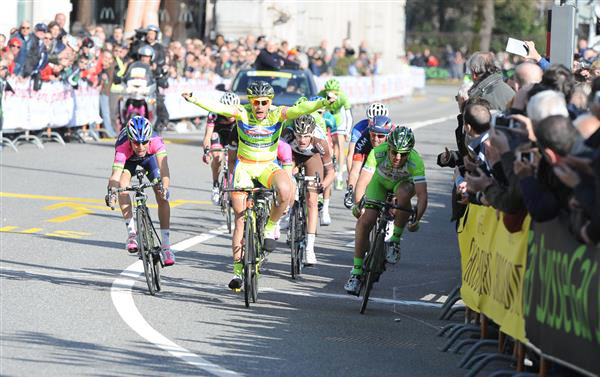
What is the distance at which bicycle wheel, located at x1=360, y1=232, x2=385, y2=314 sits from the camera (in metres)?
12.1

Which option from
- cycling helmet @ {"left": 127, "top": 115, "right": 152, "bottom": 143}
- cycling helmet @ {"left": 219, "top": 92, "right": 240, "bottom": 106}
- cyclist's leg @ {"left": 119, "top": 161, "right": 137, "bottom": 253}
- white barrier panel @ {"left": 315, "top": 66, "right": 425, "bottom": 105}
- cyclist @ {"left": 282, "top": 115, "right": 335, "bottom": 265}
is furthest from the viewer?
white barrier panel @ {"left": 315, "top": 66, "right": 425, "bottom": 105}

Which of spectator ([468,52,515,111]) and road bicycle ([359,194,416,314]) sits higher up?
spectator ([468,52,515,111])

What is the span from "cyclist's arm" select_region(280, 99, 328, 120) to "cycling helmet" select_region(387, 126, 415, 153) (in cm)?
74

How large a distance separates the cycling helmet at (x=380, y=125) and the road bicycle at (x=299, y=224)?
3.64 feet

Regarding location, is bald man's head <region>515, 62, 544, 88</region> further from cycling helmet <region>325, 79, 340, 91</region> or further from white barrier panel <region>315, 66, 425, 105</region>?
white barrier panel <region>315, 66, 425, 105</region>

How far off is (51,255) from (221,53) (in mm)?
24050

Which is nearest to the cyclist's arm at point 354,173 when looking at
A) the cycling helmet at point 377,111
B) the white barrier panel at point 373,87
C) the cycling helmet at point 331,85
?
the cycling helmet at point 377,111

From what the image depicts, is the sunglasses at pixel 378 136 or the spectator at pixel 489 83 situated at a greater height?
Answer: the spectator at pixel 489 83

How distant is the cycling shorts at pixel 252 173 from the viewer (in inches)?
515

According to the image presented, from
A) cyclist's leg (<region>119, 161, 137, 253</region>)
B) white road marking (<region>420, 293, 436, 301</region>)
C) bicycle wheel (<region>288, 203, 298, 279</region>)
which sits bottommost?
white road marking (<region>420, 293, 436, 301</region>)

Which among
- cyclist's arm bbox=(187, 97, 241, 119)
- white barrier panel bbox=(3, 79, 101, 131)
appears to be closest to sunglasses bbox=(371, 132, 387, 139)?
cyclist's arm bbox=(187, 97, 241, 119)

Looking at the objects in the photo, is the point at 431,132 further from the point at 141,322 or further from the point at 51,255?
the point at 141,322

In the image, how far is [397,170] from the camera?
1286cm

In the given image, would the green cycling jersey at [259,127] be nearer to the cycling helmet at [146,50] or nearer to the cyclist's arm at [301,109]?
the cyclist's arm at [301,109]
